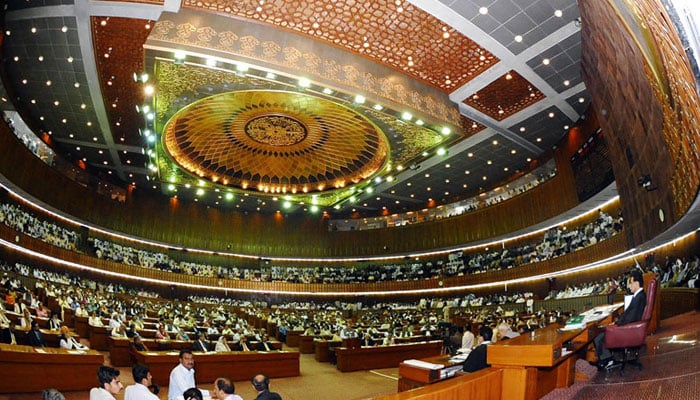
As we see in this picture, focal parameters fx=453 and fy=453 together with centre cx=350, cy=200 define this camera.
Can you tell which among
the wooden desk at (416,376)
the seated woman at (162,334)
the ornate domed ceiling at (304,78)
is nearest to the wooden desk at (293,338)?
the seated woman at (162,334)

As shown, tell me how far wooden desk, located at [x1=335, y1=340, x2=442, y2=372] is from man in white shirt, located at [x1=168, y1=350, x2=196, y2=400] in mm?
6262

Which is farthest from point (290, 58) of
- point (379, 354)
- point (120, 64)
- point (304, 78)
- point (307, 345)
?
point (307, 345)

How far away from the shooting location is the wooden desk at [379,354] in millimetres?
11211

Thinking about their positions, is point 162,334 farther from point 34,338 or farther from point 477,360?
point 477,360

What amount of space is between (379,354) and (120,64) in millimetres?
10180

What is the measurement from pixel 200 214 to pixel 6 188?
1138cm

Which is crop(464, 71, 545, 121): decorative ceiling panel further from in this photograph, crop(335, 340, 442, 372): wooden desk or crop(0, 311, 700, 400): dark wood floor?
crop(0, 311, 700, 400): dark wood floor

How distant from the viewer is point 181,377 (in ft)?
17.6

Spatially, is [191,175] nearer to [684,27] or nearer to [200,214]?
[200,214]

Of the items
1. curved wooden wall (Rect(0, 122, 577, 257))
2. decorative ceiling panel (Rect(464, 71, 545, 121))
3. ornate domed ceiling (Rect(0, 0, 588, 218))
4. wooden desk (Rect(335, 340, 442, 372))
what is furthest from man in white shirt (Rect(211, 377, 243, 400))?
curved wooden wall (Rect(0, 122, 577, 257))

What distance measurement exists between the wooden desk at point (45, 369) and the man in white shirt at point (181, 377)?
96.2 inches

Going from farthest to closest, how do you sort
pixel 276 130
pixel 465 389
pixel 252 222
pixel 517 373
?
pixel 252 222 → pixel 276 130 → pixel 517 373 → pixel 465 389

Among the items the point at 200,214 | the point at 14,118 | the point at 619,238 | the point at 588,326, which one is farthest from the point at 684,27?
the point at 200,214

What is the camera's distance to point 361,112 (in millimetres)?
13688
